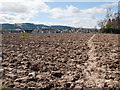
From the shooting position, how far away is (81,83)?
6996 millimetres

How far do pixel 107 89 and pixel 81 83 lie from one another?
1213 mm

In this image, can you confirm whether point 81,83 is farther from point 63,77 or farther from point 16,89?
point 16,89

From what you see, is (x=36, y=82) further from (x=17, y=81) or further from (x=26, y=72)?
(x=26, y=72)

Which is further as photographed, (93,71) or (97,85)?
(93,71)

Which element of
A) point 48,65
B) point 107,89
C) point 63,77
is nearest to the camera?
point 107,89

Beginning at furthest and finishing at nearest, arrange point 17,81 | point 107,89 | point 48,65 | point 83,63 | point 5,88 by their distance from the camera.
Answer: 1. point 83,63
2. point 48,65
3. point 17,81
4. point 107,89
5. point 5,88

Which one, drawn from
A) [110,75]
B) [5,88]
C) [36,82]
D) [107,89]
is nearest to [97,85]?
[107,89]

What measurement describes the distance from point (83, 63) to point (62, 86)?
13.9ft

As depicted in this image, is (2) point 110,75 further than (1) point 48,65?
No

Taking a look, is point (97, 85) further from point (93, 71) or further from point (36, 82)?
point (36, 82)

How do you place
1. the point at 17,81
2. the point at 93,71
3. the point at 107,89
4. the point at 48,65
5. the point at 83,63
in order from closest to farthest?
the point at 107,89, the point at 17,81, the point at 93,71, the point at 48,65, the point at 83,63

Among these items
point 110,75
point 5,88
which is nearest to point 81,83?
point 110,75

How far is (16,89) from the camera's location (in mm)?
5984

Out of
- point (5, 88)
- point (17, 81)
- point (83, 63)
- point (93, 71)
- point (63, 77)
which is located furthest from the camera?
point (83, 63)
